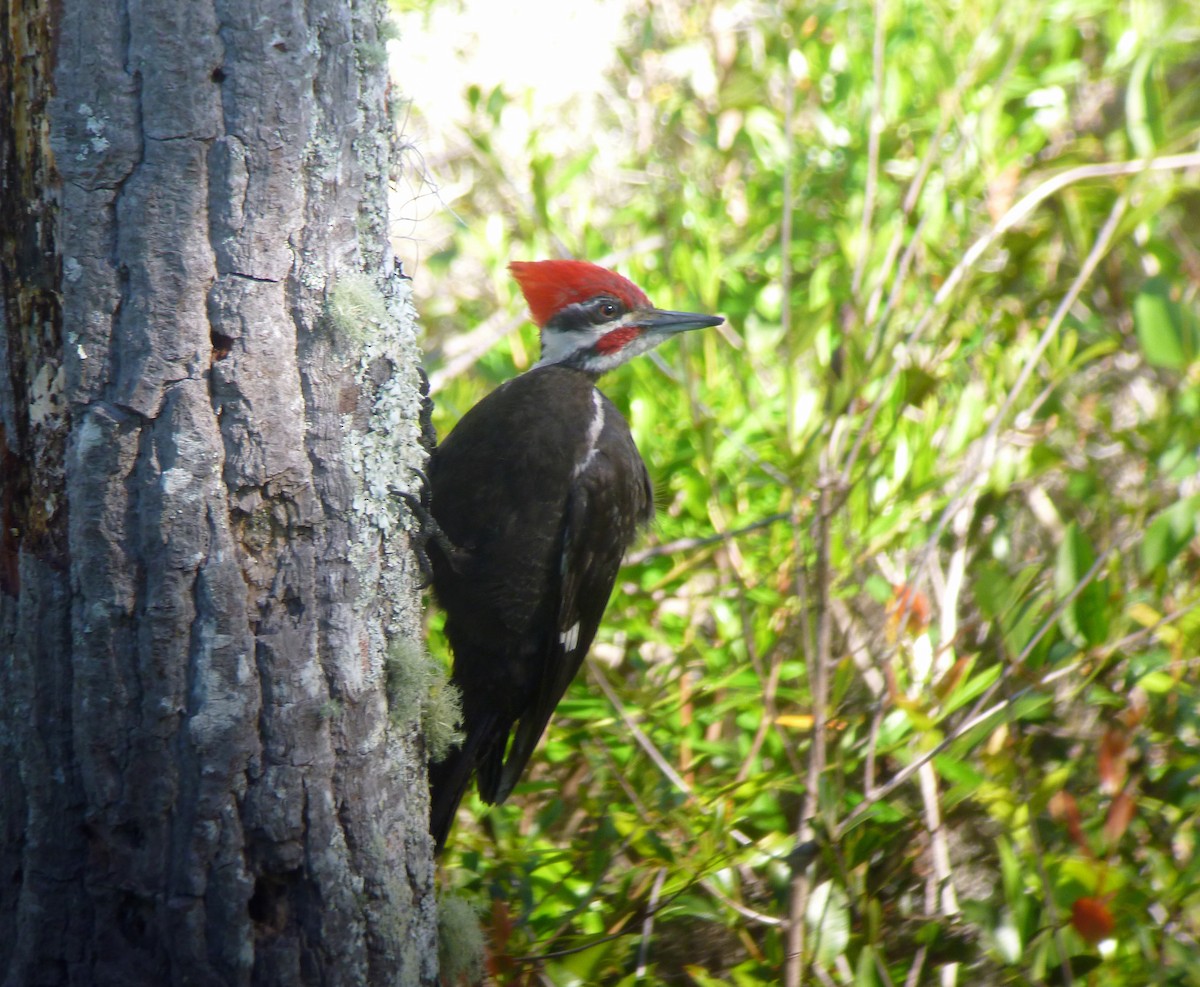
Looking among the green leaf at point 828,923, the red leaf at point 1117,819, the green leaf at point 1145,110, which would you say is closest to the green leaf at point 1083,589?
the red leaf at point 1117,819

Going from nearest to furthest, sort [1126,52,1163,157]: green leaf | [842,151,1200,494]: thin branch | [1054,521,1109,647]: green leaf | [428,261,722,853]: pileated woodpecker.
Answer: [1054,521,1109,647]: green leaf, [842,151,1200,494]: thin branch, [1126,52,1163,157]: green leaf, [428,261,722,853]: pileated woodpecker

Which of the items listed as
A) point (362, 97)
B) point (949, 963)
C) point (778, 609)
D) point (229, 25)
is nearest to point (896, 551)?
point (778, 609)

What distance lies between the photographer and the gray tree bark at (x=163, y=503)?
1518 millimetres

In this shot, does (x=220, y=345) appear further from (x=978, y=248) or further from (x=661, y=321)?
(x=978, y=248)

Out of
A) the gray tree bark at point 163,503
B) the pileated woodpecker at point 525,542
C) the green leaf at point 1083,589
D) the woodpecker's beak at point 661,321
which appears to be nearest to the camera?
the gray tree bark at point 163,503

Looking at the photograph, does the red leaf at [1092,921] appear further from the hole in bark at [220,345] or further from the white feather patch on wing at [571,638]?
the hole in bark at [220,345]

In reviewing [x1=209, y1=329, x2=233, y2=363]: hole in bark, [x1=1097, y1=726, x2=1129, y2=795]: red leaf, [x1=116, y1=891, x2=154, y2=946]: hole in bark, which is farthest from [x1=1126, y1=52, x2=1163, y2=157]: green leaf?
[x1=116, y1=891, x2=154, y2=946]: hole in bark

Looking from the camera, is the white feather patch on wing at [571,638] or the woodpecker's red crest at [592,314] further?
the woodpecker's red crest at [592,314]

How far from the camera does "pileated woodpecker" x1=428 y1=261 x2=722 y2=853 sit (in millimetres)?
2621

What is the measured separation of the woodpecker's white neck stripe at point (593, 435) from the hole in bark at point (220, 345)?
3.88 feet

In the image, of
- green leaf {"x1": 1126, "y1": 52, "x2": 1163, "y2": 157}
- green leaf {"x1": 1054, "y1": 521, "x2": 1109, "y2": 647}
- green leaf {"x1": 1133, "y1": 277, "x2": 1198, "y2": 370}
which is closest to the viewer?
green leaf {"x1": 1054, "y1": 521, "x2": 1109, "y2": 647}

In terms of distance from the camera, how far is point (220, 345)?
1560mm

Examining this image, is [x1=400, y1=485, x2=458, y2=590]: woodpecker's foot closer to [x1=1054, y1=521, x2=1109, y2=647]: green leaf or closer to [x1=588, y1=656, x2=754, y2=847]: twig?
[x1=588, y1=656, x2=754, y2=847]: twig

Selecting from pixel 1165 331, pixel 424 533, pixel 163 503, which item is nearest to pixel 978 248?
pixel 1165 331
